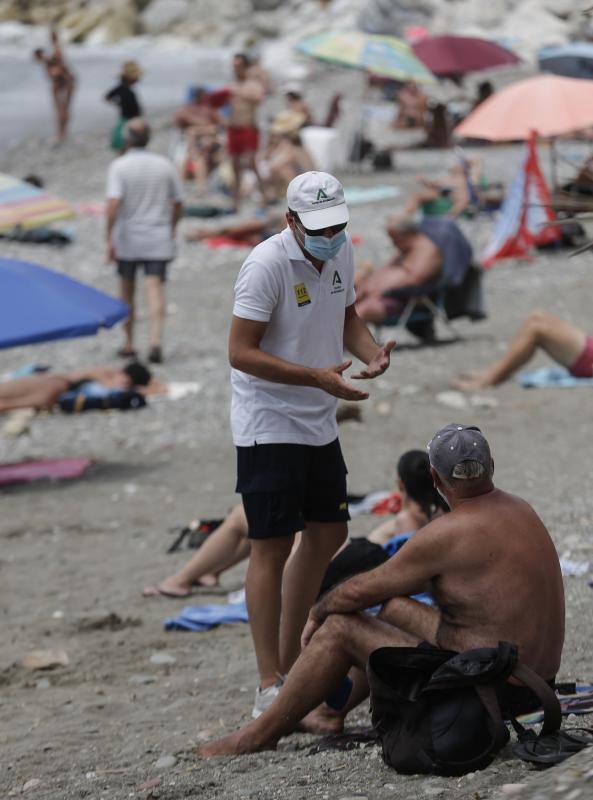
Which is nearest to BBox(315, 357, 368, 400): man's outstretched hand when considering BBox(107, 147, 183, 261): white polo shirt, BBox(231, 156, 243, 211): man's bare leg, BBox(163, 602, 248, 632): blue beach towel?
BBox(163, 602, 248, 632): blue beach towel

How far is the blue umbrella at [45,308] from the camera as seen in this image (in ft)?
25.4

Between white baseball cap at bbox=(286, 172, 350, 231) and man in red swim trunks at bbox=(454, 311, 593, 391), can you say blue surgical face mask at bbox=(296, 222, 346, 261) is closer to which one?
white baseball cap at bbox=(286, 172, 350, 231)

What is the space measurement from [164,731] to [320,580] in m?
0.78

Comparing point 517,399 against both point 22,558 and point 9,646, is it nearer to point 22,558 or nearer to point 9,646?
point 22,558

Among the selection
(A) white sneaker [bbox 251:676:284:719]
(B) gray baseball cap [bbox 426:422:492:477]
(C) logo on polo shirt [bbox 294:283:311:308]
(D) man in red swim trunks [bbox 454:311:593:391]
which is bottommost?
(D) man in red swim trunks [bbox 454:311:593:391]

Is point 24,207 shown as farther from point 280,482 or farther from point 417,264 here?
point 280,482

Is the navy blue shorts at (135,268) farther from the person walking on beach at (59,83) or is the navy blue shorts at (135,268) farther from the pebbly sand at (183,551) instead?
the person walking on beach at (59,83)

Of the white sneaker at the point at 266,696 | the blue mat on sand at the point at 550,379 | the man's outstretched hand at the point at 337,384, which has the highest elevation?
the man's outstretched hand at the point at 337,384

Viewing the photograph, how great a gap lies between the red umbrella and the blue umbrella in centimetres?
1349

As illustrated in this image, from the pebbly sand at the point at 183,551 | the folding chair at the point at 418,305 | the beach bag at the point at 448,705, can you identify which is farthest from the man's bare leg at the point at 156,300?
the beach bag at the point at 448,705

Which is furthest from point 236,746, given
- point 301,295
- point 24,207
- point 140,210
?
point 140,210

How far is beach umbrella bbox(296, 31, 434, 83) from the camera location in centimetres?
1814

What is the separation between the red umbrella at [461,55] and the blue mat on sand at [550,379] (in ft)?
36.8

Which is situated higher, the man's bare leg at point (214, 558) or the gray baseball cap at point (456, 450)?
the gray baseball cap at point (456, 450)
